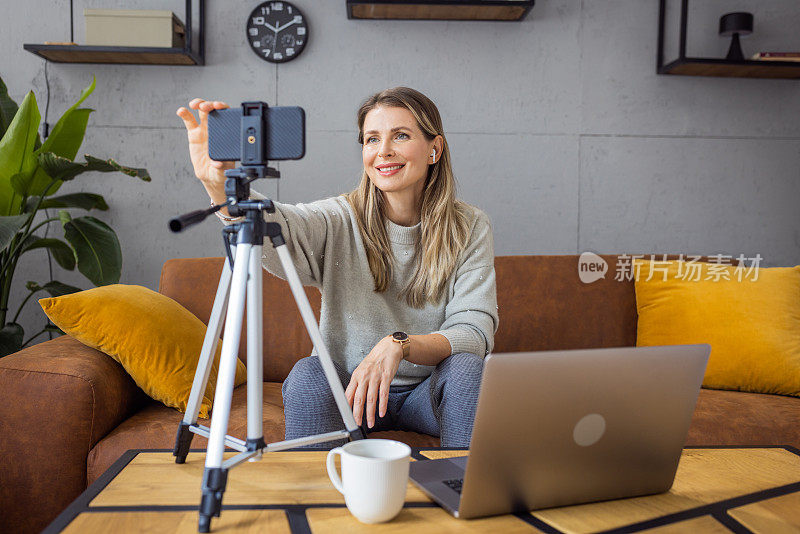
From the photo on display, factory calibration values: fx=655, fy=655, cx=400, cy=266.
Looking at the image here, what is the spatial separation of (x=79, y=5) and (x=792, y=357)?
3.01 m

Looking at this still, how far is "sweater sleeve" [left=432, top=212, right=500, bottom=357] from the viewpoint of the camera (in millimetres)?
1508

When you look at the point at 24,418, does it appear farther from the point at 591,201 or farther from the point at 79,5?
the point at 591,201

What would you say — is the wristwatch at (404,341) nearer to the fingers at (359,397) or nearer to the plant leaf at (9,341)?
the fingers at (359,397)

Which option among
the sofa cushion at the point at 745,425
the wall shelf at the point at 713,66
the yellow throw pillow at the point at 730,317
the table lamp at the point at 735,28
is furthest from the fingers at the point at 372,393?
the table lamp at the point at 735,28

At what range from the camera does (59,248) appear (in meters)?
2.46

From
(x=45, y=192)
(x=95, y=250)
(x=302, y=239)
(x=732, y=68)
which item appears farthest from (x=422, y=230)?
(x=732, y=68)

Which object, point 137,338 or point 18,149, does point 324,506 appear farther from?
point 18,149

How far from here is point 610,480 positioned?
872 millimetres

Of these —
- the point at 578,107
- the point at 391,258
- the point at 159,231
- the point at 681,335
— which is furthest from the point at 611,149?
the point at 159,231

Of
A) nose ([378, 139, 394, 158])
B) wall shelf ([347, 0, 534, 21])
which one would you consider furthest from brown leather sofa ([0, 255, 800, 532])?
wall shelf ([347, 0, 534, 21])

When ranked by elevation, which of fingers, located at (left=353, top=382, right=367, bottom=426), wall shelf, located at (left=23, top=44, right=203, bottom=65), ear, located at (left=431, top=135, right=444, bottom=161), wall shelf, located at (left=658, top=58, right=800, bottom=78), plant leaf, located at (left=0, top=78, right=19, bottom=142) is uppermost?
wall shelf, located at (left=658, top=58, right=800, bottom=78)

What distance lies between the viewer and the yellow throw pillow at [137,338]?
1.72 m

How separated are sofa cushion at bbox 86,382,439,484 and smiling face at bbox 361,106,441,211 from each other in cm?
63

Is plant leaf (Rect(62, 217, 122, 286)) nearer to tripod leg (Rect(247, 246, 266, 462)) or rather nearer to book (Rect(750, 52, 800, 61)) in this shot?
Answer: tripod leg (Rect(247, 246, 266, 462))
